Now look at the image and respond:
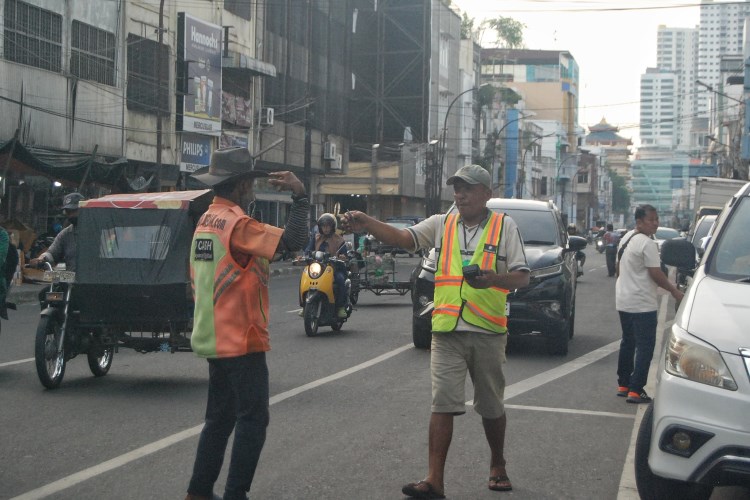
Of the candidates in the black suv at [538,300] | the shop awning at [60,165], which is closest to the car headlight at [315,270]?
the black suv at [538,300]

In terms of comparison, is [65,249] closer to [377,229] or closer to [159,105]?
[377,229]

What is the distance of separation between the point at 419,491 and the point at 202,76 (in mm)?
33859

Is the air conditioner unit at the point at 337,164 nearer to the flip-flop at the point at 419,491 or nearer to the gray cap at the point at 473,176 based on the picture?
the gray cap at the point at 473,176

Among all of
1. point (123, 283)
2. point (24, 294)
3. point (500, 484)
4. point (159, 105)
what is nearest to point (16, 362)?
point (123, 283)

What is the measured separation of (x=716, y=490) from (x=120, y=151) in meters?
29.1

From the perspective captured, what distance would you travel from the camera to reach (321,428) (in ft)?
26.3

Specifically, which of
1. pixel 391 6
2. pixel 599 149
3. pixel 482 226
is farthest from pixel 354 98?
pixel 599 149

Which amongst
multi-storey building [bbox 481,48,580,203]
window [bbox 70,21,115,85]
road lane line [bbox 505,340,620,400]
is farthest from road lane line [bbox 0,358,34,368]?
multi-storey building [bbox 481,48,580,203]

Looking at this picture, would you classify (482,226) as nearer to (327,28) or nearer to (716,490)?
(716,490)

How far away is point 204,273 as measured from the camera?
17.8ft

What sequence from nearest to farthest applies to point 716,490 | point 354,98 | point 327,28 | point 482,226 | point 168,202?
→ point 482,226 < point 716,490 < point 168,202 < point 327,28 < point 354,98

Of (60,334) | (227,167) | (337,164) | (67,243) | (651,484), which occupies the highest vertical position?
(337,164)

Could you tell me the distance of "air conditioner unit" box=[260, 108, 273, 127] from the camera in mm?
Answer: 45250

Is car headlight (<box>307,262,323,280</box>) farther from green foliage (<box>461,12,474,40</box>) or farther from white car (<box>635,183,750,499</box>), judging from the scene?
green foliage (<box>461,12,474,40</box>)
